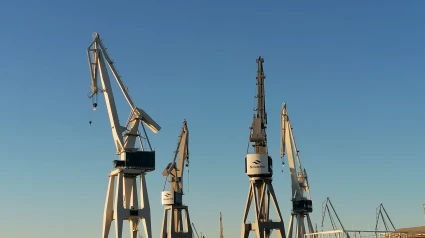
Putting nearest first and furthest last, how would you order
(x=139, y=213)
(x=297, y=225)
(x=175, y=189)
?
(x=139, y=213)
(x=175, y=189)
(x=297, y=225)

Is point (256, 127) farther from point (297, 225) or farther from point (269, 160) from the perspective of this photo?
point (297, 225)

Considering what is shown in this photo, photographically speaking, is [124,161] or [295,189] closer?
[124,161]

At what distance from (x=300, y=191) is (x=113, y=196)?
191 feet

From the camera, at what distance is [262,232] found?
388ft

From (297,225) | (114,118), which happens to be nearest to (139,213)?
(114,118)

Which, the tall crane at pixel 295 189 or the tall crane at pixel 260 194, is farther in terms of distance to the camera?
the tall crane at pixel 295 189

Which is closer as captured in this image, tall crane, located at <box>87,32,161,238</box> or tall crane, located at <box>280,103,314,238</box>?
tall crane, located at <box>87,32,161,238</box>

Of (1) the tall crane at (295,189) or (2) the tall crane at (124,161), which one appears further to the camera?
(1) the tall crane at (295,189)

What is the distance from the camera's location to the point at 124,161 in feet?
387

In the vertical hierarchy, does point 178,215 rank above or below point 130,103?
below

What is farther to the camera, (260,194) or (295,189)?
(295,189)

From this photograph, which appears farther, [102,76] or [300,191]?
[300,191]

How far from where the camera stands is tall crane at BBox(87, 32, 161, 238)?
383ft

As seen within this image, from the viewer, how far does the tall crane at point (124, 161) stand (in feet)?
383
